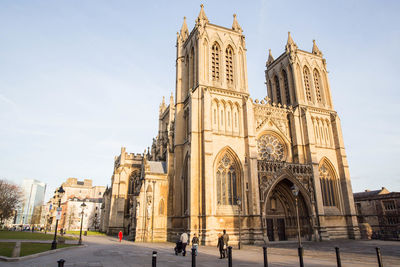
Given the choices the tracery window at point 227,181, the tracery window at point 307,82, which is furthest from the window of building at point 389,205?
the tracery window at point 227,181

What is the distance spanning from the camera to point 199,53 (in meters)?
33.6

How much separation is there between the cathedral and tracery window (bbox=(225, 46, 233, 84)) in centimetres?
19

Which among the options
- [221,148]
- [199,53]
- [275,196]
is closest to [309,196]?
[275,196]

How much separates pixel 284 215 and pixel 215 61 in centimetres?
2082

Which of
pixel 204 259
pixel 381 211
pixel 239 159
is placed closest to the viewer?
pixel 204 259

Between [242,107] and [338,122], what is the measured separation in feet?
51.1

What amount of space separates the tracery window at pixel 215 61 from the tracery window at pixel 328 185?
60.3 ft

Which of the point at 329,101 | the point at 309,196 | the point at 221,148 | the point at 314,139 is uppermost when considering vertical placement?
the point at 329,101

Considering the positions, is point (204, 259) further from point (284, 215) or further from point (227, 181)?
point (284, 215)

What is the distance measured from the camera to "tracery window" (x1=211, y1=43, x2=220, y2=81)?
34.3 m

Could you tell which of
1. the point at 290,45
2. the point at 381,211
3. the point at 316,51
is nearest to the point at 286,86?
the point at 290,45

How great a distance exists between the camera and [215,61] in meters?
35.0

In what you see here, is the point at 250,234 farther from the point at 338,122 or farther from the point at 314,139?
the point at 338,122

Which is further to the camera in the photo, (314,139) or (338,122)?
(338,122)
